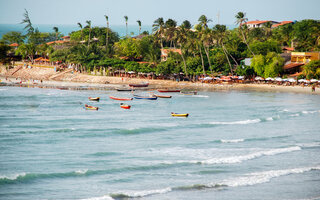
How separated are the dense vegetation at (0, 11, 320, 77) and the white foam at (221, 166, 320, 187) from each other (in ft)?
192

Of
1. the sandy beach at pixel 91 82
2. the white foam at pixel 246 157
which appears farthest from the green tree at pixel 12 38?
the white foam at pixel 246 157

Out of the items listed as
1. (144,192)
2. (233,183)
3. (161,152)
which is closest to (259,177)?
(233,183)

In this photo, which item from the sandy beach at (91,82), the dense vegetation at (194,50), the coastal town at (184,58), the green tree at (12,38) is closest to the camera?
the sandy beach at (91,82)

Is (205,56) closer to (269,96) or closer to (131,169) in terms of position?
(269,96)

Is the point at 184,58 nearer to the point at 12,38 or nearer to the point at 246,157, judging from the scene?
the point at 246,157

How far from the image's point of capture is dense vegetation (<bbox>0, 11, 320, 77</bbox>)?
320 ft

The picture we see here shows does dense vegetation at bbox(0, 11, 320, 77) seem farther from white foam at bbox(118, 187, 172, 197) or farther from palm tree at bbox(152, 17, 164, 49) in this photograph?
white foam at bbox(118, 187, 172, 197)

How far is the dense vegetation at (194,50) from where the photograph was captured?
97625 mm

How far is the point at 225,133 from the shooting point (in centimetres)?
4750

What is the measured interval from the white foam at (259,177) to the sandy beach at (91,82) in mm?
52504

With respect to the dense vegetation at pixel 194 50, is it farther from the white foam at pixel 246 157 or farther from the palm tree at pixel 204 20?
the white foam at pixel 246 157

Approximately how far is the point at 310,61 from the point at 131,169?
6530 cm

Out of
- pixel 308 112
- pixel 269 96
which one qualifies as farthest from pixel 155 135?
pixel 269 96

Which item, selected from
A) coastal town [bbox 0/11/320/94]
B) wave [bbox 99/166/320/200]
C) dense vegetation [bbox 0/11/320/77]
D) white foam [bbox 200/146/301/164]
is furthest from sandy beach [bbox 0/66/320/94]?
wave [bbox 99/166/320/200]
